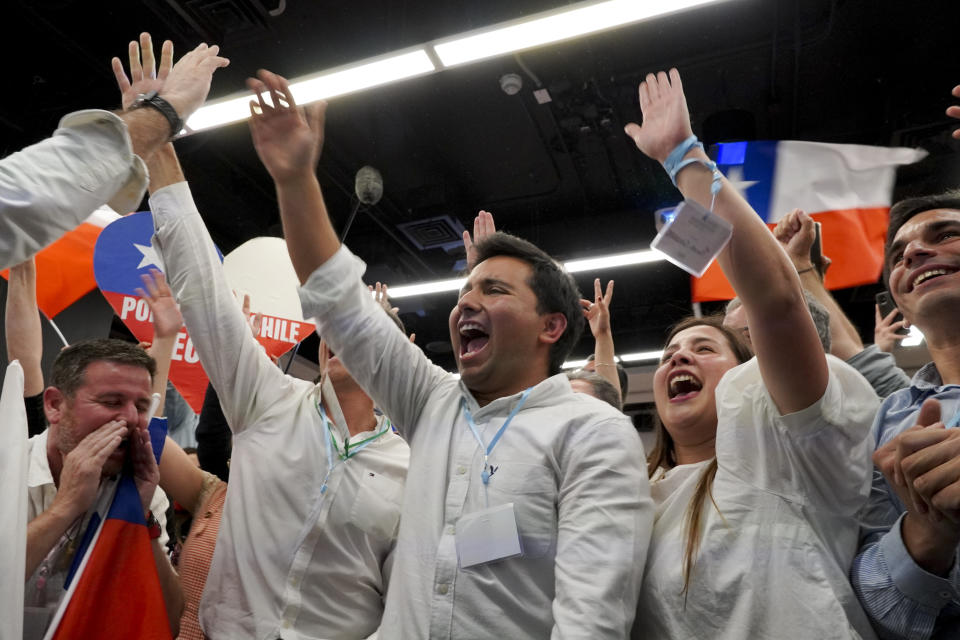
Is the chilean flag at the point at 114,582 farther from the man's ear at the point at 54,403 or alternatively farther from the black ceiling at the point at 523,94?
the black ceiling at the point at 523,94

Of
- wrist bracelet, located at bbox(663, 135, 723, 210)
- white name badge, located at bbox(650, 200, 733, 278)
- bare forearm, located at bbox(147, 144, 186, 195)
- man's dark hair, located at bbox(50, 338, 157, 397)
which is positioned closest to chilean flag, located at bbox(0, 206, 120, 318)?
man's dark hair, located at bbox(50, 338, 157, 397)

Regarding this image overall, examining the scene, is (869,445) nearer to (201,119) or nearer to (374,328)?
(374,328)

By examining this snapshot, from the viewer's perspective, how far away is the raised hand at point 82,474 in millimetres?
1609

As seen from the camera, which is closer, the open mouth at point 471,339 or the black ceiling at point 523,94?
the open mouth at point 471,339

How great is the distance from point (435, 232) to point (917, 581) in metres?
5.48

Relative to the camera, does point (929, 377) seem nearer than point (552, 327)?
Yes

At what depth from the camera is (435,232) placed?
20.8 ft

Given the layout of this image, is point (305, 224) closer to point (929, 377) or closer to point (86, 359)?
point (86, 359)

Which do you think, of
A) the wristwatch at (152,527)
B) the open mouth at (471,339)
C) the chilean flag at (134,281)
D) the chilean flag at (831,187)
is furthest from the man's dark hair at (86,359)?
the chilean flag at (831,187)

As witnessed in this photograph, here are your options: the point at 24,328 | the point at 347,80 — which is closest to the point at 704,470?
the point at 24,328

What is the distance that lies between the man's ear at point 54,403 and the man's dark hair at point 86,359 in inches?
0.5

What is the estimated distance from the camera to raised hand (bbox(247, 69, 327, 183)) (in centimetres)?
138

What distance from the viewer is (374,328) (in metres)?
1.47

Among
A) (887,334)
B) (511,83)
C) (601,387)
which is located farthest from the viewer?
(511,83)
